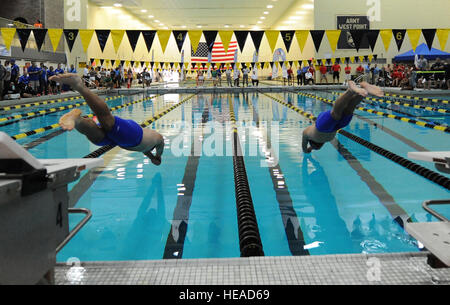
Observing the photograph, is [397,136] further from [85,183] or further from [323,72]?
[323,72]

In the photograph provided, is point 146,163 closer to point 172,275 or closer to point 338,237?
point 338,237

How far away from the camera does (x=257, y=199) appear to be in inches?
154

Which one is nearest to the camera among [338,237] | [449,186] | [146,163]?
[338,237]

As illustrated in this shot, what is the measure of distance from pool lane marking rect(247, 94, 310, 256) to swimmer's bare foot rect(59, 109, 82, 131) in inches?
65.5

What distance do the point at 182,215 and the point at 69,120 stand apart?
1.14 m

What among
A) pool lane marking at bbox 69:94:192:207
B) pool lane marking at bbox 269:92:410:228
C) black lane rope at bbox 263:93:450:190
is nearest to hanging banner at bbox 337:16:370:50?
black lane rope at bbox 263:93:450:190

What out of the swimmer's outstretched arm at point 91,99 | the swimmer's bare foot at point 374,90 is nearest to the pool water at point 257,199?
the swimmer's outstretched arm at point 91,99

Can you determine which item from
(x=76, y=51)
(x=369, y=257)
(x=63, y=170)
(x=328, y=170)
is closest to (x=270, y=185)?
(x=328, y=170)

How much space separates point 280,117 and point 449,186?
5836mm

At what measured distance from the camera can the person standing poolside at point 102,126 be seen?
309 cm

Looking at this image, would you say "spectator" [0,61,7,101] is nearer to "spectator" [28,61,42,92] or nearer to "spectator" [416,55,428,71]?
"spectator" [28,61,42,92]

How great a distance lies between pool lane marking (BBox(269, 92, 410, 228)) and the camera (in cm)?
338

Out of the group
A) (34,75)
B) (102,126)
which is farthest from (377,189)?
(34,75)

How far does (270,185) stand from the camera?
434 centimetres
